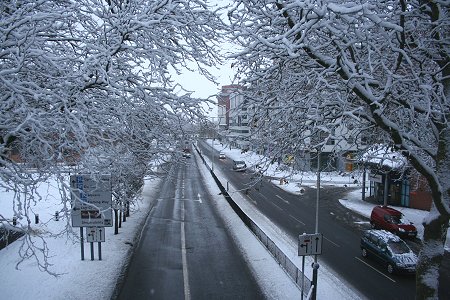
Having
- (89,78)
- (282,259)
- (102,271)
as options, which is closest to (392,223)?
(282,259)

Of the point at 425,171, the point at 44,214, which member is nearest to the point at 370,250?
the point at 425,171

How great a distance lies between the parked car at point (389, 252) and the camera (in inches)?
602

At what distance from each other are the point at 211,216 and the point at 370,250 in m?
12.2

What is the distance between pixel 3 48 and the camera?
247 inches

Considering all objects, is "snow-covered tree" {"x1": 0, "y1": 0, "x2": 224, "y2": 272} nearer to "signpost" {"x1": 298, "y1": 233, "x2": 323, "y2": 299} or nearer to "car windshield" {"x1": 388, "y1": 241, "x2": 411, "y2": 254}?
"signpost" {"x1": 298, "y1": 233, "x2": 323, "y2": 299}

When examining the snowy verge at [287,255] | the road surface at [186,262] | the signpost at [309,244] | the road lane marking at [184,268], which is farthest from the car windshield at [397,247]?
the road lane marking at [184,268]

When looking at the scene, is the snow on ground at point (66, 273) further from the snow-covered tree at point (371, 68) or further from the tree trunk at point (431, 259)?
the tree trunk at point (431, 259)

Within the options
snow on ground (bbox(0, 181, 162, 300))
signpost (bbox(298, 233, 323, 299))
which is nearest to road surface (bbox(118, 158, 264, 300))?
snow on ground (bbox(0, 181, 162, 300))

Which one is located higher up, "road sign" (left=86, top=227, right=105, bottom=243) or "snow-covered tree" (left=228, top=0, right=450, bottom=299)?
"snow-covered tree" (left=228, top=0, right=450, bottom=299)

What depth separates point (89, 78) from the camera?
6.11 m

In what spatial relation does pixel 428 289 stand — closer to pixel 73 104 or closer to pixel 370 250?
pixel 73 104

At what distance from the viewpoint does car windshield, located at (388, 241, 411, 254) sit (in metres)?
16.0

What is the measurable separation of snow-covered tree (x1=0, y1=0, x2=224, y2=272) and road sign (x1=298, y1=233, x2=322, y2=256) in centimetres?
576

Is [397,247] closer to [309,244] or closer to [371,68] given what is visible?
[309,244]
